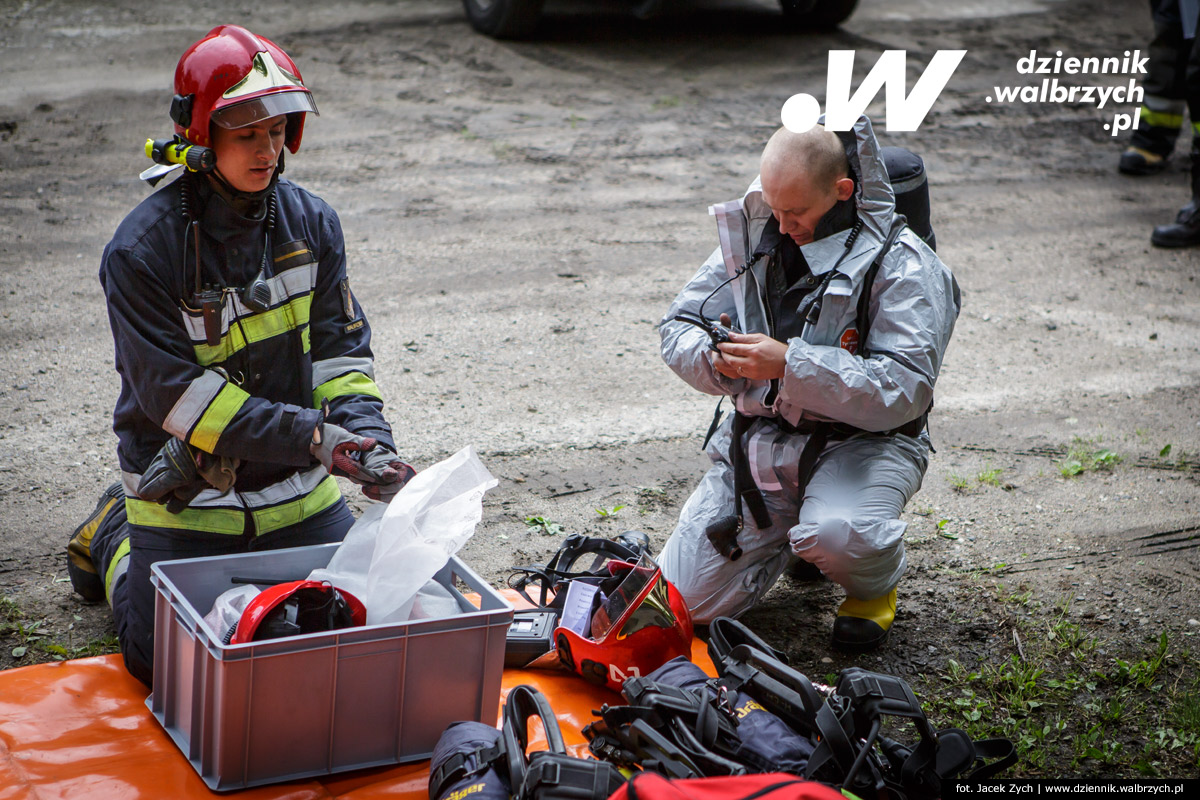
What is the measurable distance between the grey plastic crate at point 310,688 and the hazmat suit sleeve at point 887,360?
1.02 m

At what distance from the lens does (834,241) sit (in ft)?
9.84

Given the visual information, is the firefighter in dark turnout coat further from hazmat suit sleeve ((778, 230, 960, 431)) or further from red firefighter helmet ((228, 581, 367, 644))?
hazmat suit sleeve ((778, 230, 960, 431))

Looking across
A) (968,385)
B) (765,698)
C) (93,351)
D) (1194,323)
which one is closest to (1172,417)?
(968,385)

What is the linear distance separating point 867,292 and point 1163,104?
228 inches

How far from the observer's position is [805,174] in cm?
291

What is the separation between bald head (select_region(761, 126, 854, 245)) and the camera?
2.91 meters

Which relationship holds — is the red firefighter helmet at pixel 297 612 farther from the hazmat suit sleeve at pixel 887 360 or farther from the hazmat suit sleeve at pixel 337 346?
the hazmat suit sleeve at pixel 887 360

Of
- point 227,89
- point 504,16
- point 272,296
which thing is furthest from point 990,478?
point 504,16

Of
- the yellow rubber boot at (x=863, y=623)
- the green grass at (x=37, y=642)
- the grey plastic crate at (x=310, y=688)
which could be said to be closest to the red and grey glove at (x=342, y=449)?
the grey plastic crate at (x=310, y=688)

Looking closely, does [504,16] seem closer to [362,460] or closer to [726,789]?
[362,460]

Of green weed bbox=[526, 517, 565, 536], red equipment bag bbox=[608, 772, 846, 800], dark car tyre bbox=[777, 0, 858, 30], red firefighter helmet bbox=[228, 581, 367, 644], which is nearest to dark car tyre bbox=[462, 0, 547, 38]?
dark car tyre bbox=[777, 0, 858, 30]

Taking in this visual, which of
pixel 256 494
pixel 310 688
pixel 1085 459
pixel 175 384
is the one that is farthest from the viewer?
pixel 1085 459

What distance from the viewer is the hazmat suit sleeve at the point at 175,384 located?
2.54 m

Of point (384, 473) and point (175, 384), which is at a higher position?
point (175, 384)
